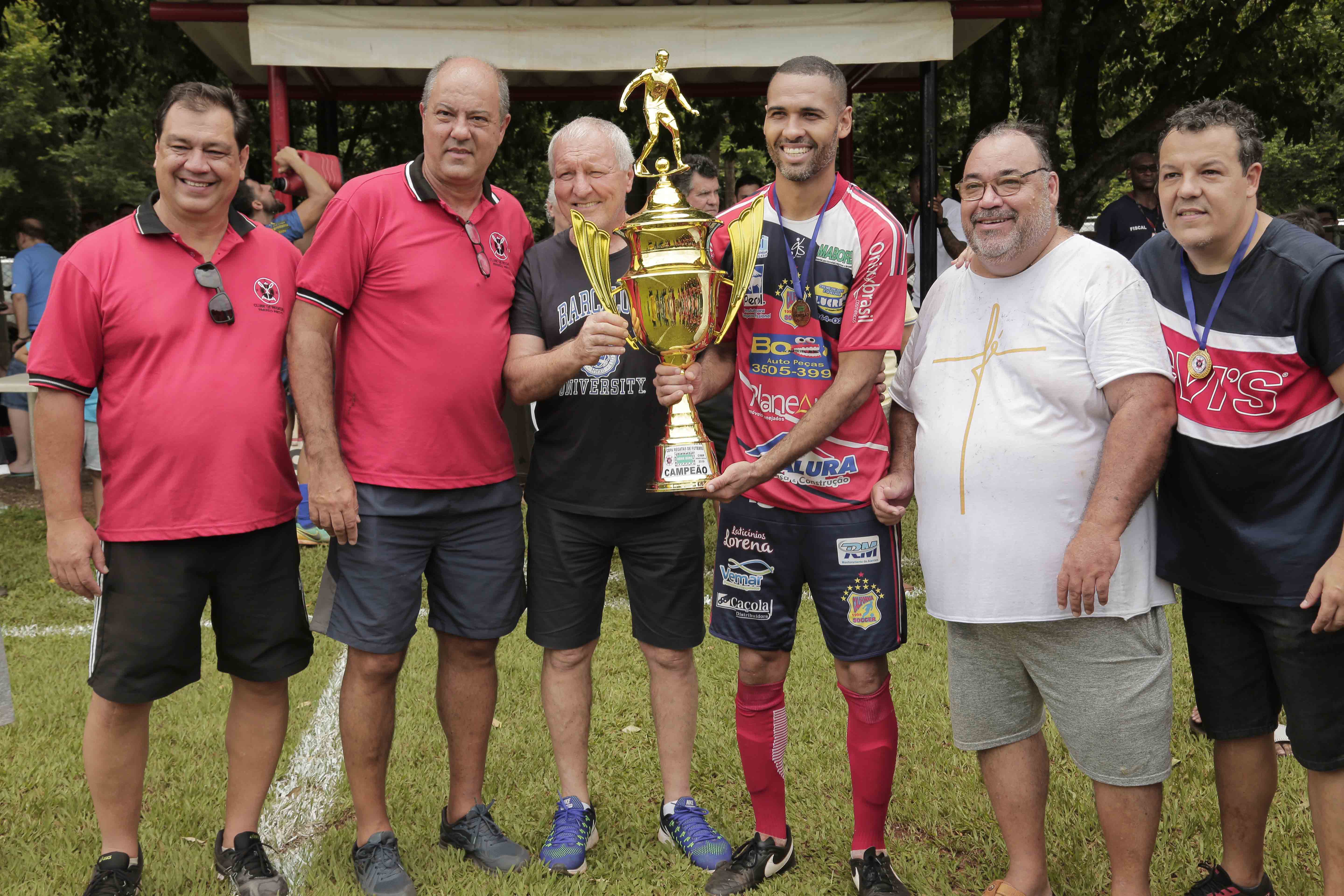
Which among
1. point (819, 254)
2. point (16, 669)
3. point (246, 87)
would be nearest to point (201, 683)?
point (16, 669)

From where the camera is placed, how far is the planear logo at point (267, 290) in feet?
9.94

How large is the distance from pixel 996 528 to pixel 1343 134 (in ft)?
46.5

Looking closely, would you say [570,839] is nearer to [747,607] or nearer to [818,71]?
[747,607]

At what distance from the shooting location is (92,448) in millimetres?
6305

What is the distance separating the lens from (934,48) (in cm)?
687

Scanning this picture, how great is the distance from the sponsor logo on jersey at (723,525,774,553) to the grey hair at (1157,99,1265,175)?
5.04ft

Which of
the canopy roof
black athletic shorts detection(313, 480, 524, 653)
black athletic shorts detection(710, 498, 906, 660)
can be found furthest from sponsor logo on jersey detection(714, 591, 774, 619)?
the canopy roof

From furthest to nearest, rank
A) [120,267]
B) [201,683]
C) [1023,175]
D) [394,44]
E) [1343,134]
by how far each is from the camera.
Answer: [1343,134] → [394,44] → [201,683] → [120,267] → [1023,175]

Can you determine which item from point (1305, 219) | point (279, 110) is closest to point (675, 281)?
point (1305, 219)

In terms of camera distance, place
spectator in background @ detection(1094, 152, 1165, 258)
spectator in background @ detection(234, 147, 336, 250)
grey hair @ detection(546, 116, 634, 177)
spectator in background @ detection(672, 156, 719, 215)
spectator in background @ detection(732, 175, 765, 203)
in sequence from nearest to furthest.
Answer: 1. grey hair @ detection(546, 116, 634, 177)
2. spectator in background @ detection(234, 147, 336, 250)
3. spectator in background @ detection(672, 156, 719, 215)
4. spectator in background @ detection(732, 175, 765, 203)
5. spectator in background @ detection(1094, 152, 1165, 258)

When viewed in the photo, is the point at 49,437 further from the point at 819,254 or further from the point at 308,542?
the point at 308,542

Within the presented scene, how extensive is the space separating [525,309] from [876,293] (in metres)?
1.06

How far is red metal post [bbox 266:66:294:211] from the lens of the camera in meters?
7.19

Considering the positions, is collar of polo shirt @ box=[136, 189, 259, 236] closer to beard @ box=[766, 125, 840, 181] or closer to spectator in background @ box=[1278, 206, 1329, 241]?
beard @ box=[766, 125, 840, 181]
